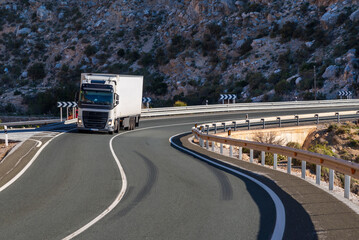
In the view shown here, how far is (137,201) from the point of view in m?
9.73

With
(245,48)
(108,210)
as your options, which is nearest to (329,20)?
(245,48)

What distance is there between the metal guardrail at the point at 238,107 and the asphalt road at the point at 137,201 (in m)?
26.8

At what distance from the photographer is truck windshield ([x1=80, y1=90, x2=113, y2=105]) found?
27531 millimetres

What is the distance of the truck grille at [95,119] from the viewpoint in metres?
27.6

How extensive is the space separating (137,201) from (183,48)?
68.7m

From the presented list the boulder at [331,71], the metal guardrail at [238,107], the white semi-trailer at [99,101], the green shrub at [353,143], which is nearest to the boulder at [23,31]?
the metal guardrail at [238,107]

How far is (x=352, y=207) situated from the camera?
29.9ft

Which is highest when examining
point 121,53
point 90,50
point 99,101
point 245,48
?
point 90,50

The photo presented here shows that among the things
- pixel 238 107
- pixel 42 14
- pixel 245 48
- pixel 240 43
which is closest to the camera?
pixel 238 107

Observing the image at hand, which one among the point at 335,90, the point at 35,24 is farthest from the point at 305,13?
the point at 35,24

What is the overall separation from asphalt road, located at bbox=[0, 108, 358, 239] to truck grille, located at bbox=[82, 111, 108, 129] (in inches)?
393

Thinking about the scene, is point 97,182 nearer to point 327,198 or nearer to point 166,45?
point 327,198

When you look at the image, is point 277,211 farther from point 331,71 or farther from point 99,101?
point 331,71

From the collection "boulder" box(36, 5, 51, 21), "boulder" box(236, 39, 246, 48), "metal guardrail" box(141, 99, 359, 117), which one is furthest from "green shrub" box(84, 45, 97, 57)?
"metal guardrail" box(141, 99, 359, 117)
